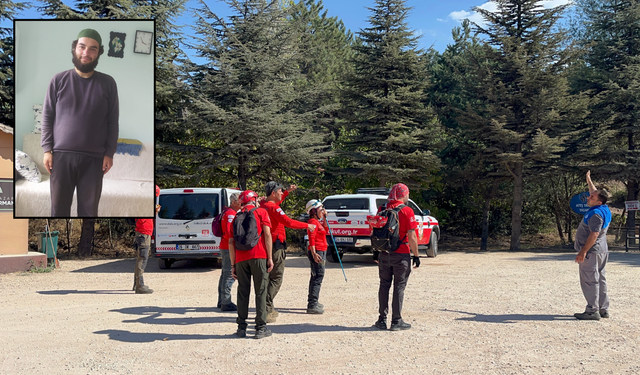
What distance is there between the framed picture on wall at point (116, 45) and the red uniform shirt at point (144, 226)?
3272mm

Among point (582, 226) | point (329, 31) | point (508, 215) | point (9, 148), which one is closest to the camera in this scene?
point (582, 226)

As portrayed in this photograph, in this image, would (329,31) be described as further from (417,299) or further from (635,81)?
(417,299)

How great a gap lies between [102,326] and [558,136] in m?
17.7

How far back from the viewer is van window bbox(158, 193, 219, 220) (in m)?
13.6

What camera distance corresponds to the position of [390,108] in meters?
21.0

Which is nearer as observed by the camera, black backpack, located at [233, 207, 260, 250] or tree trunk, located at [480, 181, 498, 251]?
black backpack, located at [233, 207, 260, 250]

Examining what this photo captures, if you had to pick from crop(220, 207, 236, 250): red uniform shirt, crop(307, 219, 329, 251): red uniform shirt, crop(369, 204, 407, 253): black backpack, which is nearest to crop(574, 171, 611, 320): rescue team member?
crop(369, 204, 407, 253): black backpack

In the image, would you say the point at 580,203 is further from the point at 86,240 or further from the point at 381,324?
the point at 86,240

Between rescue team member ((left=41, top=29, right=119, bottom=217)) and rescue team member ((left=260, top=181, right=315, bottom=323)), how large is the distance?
4516mm

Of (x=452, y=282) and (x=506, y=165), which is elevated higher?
(x=506, y=165)

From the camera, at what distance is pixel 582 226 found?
304 inches

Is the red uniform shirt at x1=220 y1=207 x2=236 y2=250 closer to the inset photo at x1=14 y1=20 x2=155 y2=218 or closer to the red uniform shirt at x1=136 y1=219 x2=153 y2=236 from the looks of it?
the red uniform shirt at x1=136 y1=219 x2=153 y2=236

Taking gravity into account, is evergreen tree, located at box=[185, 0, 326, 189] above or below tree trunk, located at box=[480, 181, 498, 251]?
above

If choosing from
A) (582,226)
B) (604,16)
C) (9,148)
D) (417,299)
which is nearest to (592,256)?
(582,226)
